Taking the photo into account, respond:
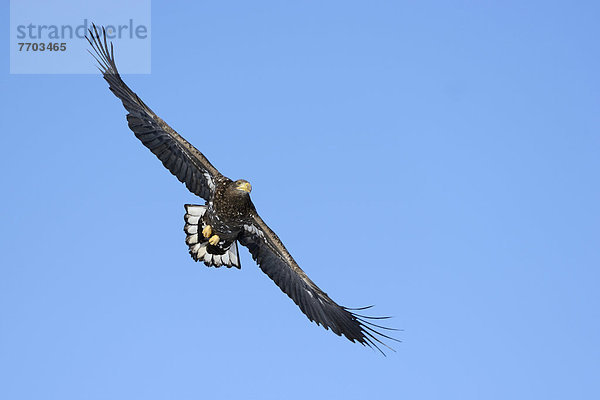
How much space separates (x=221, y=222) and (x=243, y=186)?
0.77 meters

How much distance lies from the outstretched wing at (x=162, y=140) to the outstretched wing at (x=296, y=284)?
1.13m

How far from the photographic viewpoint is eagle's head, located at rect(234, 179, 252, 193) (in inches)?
495

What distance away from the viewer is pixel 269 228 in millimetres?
13453

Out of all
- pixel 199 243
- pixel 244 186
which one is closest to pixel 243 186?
pixel 244 186

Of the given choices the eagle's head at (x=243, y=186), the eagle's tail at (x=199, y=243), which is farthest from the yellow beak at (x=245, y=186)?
the eagle's tail at (x=199, y=243)

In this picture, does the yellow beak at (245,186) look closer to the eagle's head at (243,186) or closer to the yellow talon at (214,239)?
the eagle's head at (243,186)

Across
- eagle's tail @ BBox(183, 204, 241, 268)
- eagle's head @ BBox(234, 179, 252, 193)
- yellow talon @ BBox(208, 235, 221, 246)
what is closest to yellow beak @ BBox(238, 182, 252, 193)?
eagle's head @ BBox(234, 179, 252, 193)

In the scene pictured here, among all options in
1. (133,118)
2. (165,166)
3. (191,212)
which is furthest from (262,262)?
(133,118)

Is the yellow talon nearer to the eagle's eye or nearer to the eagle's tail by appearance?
the eagle's tail

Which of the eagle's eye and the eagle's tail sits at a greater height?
the eagle's eye

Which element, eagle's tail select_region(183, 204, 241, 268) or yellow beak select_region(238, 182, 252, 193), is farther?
eagle's tail select_region(183, 204, 241, 268)

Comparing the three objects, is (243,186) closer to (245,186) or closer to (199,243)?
(245,186)

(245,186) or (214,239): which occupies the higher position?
(245,186)

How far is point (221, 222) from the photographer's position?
1284 centimetres
